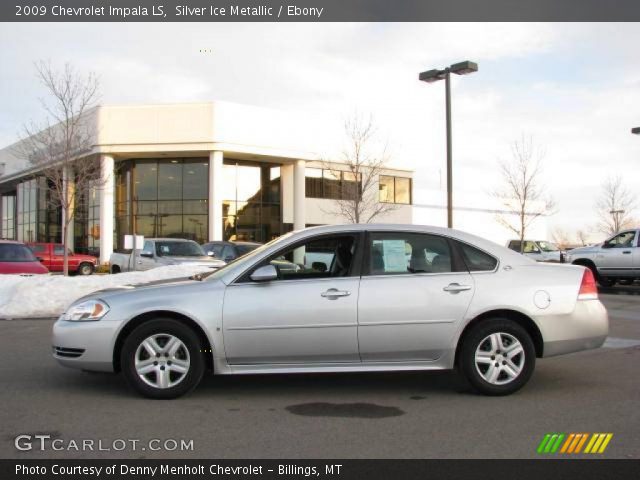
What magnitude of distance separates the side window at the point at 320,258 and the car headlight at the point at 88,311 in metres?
1.57

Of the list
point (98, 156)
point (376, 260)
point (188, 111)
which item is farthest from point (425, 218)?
point (376, 260)

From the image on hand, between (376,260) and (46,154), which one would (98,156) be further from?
(376,260)

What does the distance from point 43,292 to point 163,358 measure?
790 cm

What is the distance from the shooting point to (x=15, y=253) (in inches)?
608

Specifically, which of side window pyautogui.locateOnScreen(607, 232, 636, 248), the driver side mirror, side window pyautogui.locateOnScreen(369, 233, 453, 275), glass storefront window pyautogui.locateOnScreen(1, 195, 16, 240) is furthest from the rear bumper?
glass storefront window pyautogui.locateOnScreen(1, 195, 16, 240)

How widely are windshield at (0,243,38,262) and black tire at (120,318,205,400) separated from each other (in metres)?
11.2

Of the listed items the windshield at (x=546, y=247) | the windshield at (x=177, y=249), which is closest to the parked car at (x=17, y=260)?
the windshield at (x=177, y=249)

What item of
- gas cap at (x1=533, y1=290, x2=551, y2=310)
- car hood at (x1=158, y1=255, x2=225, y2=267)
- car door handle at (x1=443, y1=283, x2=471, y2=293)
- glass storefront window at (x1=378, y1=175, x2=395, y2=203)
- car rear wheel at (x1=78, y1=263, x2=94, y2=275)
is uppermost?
glass storefront window at (x1=378, y1=175, x2=395, y2=203)

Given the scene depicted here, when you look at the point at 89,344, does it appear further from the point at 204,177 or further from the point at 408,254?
the point at 204,177

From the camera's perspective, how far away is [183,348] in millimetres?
5570

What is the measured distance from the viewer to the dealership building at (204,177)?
105 feet

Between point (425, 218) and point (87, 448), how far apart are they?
40.4 m

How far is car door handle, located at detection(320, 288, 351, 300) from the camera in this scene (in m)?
5.63
